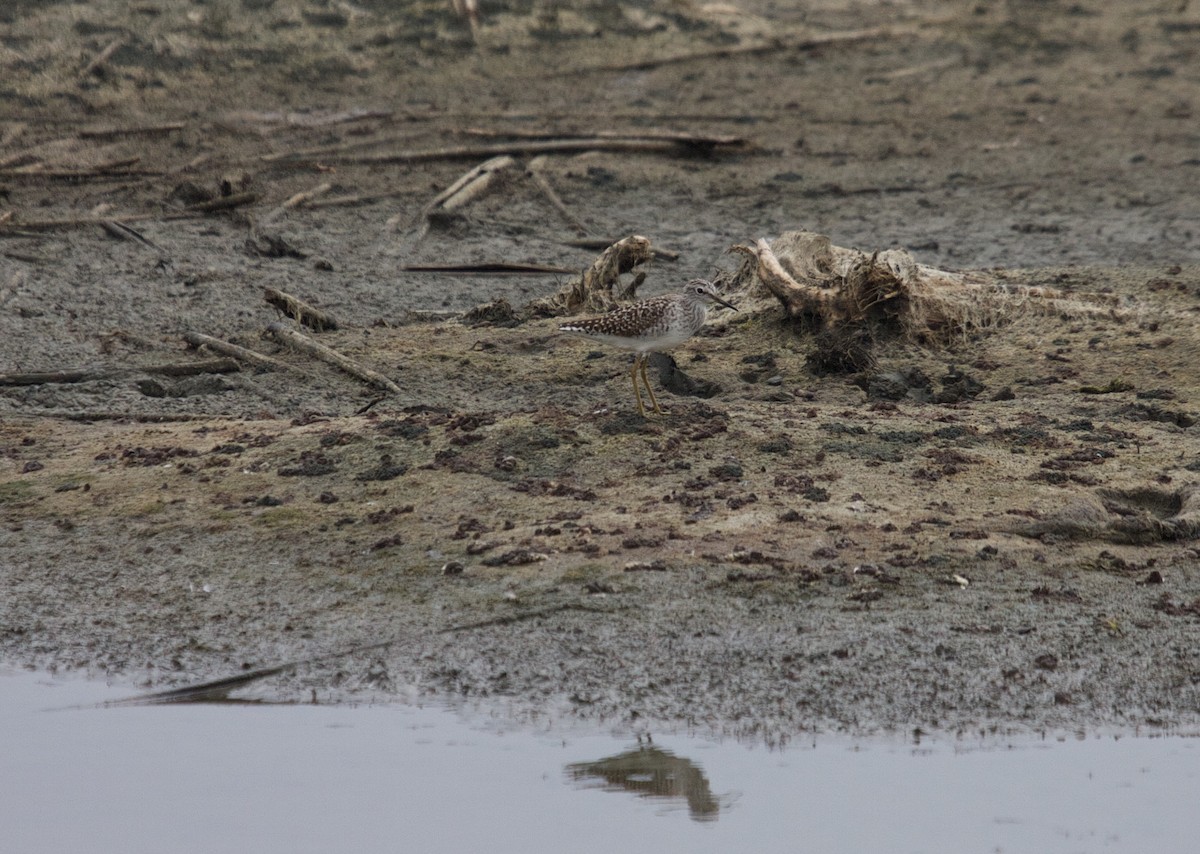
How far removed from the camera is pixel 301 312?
981cm

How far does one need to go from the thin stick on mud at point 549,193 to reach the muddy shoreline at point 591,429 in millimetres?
124

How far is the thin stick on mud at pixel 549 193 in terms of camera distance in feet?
41.9

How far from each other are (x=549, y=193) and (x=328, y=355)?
4848mm

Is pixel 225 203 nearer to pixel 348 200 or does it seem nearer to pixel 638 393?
pixel 348 200

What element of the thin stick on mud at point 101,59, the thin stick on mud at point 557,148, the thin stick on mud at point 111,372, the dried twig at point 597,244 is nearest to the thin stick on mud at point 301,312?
the thin stick on mud at point 111,372

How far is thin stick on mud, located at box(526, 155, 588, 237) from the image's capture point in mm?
12773

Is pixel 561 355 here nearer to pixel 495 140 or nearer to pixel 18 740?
pixel 18 740

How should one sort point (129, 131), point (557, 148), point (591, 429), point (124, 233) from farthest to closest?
point (129, 131) → point (557, 148) → point (124, 233) → point (591, 429)

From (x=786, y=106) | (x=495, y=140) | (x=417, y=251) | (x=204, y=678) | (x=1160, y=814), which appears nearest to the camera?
(x=1160, y=814)

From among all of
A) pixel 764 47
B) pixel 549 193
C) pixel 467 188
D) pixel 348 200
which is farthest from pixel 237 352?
pixel 764 47

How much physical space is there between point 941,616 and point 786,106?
1134 cm

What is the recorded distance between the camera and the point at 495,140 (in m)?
14.8

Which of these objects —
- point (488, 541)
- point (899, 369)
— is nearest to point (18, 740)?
point (488, 541)

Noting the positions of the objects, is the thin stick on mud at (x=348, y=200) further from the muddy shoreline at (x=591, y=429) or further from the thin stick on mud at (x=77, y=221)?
the thin stick on mud at (x=77, y=221)
